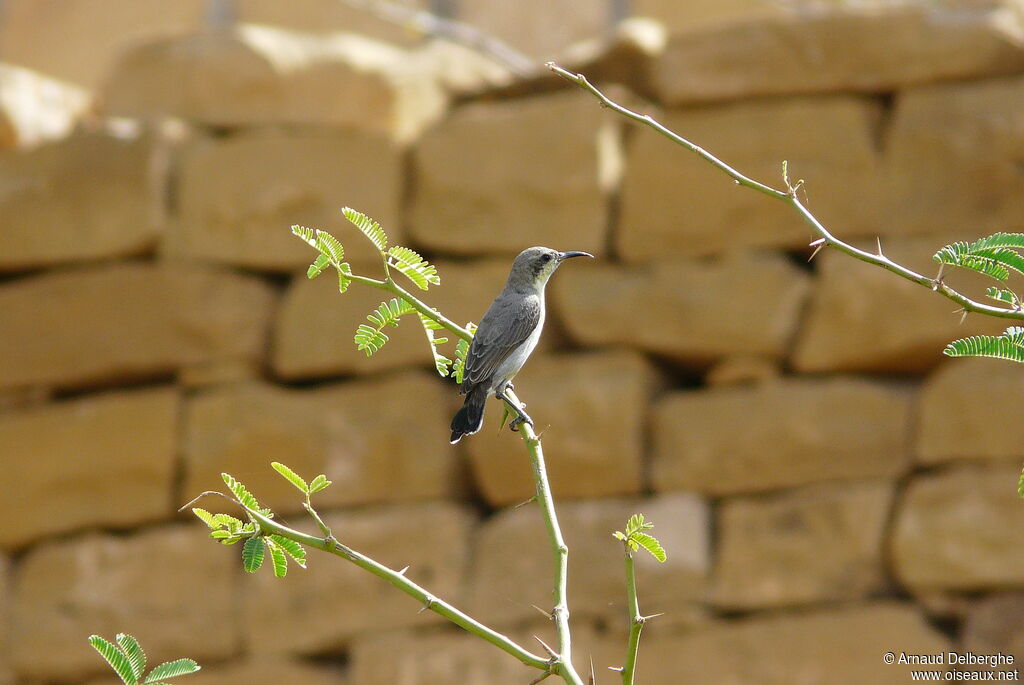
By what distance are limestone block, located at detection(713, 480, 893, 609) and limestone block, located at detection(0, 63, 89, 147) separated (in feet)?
12.7

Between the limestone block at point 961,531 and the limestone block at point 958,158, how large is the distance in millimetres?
1025

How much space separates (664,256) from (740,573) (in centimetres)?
144

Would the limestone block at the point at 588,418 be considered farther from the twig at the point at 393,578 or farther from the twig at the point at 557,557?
the twig at the point at 393,578

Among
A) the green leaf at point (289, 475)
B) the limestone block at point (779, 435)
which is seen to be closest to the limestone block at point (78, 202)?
the limestone block at point (779, 435)

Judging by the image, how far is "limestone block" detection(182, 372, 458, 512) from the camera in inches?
238

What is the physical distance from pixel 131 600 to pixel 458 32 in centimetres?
313

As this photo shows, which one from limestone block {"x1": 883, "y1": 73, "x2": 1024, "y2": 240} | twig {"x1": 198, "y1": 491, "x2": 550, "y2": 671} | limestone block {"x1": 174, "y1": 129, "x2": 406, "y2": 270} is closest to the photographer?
twig {"x1": 198, "y1": 491, "x2": 550, "y2": 671}

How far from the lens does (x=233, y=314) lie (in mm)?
6168

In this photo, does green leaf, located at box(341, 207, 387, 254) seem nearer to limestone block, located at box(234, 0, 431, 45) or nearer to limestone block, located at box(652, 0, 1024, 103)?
limestone block, located at box(652, 0, 1024, 103)

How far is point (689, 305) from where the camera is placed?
5.74 m

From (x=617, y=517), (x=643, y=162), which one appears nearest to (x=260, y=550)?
(x=617, y=517)

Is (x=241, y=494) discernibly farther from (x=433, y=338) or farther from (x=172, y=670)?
(x=433, y=338)

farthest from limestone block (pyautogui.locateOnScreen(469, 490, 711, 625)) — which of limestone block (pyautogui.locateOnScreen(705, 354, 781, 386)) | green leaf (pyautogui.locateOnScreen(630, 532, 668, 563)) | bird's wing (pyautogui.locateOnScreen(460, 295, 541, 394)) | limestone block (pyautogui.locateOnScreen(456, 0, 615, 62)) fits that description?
green leaf (pyautogui.locateOnScreen(630, 532, 668, 563))

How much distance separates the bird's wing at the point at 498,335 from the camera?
3.54m
